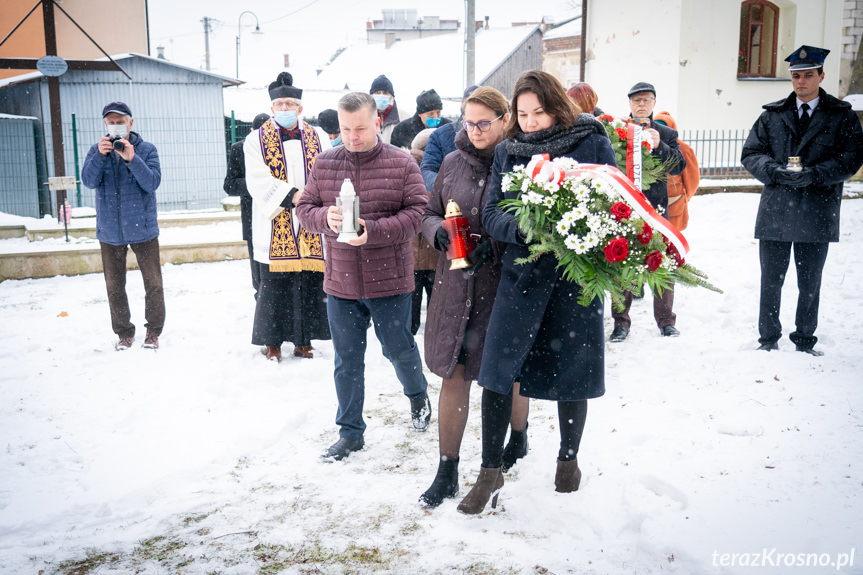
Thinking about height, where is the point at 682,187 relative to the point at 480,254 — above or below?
above

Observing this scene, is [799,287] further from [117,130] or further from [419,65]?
[419,65]

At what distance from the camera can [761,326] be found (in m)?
5.75

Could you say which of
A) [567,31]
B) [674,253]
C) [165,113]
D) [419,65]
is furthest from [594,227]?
[419,65]

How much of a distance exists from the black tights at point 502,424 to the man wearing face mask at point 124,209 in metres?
4.17

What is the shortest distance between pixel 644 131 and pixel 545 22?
35.3 m

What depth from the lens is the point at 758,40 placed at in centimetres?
1803

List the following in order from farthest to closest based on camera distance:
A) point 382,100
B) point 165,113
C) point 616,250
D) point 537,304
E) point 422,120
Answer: point 165,113
point 382,100
point 422,120
point 537,304
point 616,250

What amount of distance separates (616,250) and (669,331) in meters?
3.78

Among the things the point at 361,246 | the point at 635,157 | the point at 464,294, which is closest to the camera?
the point at 464,294

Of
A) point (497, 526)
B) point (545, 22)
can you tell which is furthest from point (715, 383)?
point (545, 22)

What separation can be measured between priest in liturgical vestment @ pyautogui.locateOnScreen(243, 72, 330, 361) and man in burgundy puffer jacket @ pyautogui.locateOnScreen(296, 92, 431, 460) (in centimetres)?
130

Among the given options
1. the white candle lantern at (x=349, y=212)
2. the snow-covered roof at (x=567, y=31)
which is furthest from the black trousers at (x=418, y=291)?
the snow-covered roof at (x=567, y=31)

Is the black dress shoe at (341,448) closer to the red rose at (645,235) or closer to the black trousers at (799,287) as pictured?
the red rose at (645,235)

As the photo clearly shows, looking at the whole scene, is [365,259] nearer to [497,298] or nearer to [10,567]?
[497,298]
